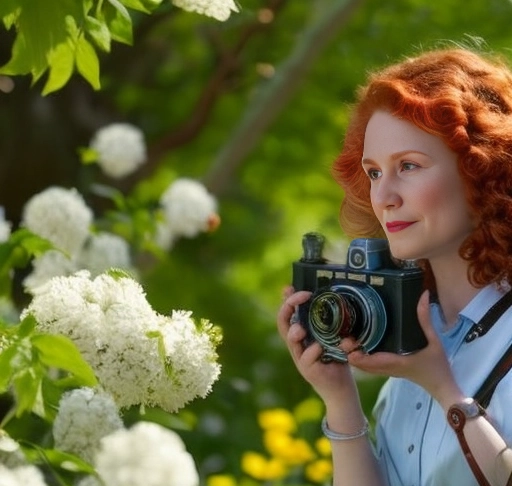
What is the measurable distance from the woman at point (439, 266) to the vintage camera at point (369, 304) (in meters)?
0.02

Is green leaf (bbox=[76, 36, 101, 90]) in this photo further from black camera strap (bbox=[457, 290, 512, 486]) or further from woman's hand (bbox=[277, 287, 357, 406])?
black camera strap (bbox=[457, 290, 512, 486])

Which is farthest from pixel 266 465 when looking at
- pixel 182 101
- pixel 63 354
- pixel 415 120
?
pixel 63 354

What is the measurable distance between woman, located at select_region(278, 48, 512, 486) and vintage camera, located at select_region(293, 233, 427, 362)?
0.02 metres

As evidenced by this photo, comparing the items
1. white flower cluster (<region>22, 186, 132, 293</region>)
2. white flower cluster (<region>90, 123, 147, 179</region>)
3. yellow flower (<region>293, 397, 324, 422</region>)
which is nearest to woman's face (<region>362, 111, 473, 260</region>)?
white flower cluster (<region>22, 186, 132, 293</region>)

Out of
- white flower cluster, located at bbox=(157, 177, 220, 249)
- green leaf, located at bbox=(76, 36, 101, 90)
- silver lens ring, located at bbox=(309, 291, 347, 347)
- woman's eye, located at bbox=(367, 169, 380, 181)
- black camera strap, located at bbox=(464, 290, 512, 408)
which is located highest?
green leaf, located at bbox=(76, 36, 101, 90)

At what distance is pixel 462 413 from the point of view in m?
1.49

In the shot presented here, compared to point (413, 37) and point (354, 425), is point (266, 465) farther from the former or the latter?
point (354, 425)

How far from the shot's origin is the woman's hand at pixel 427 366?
153 cm

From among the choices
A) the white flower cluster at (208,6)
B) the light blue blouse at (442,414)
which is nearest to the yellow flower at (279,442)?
the light blue blouse at (442,414)

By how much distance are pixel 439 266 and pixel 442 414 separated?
202mm

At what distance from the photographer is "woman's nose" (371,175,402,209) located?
5.34ft

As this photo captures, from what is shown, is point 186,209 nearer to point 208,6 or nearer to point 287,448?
point 287,448

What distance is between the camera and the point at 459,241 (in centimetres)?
A: 164

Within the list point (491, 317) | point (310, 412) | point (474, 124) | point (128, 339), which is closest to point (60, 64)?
point (128, 339)
